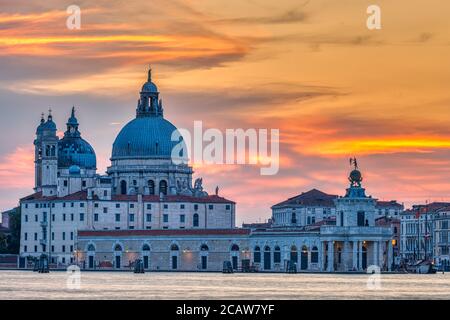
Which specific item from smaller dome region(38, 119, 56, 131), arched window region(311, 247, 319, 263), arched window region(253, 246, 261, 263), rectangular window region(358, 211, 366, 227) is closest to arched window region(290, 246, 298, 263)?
arched window region(311, 247, 319, 263)

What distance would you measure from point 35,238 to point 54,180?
929 cm

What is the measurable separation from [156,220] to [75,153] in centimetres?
1505

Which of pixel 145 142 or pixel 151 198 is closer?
pixel 151 198

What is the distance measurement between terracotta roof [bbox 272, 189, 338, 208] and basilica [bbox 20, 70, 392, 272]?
0.22m

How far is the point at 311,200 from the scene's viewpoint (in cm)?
15238

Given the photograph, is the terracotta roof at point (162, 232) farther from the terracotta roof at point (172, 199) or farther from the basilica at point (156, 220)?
the terracotta roof at point (172, 199)

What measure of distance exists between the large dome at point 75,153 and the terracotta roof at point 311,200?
15.6 meters

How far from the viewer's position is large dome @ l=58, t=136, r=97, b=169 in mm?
154250

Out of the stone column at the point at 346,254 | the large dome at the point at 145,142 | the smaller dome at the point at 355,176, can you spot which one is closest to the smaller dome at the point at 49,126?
the large dome at the point at 145,142

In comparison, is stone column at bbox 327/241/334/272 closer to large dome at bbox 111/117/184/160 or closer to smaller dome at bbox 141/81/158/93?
large dome at bbox 111/117/184/160

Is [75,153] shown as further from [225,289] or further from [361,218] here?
[225,289]

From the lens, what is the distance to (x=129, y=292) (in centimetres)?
8081

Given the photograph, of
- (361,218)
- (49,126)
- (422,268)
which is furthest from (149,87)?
(422,268)

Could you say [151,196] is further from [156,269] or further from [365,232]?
[365,232]
